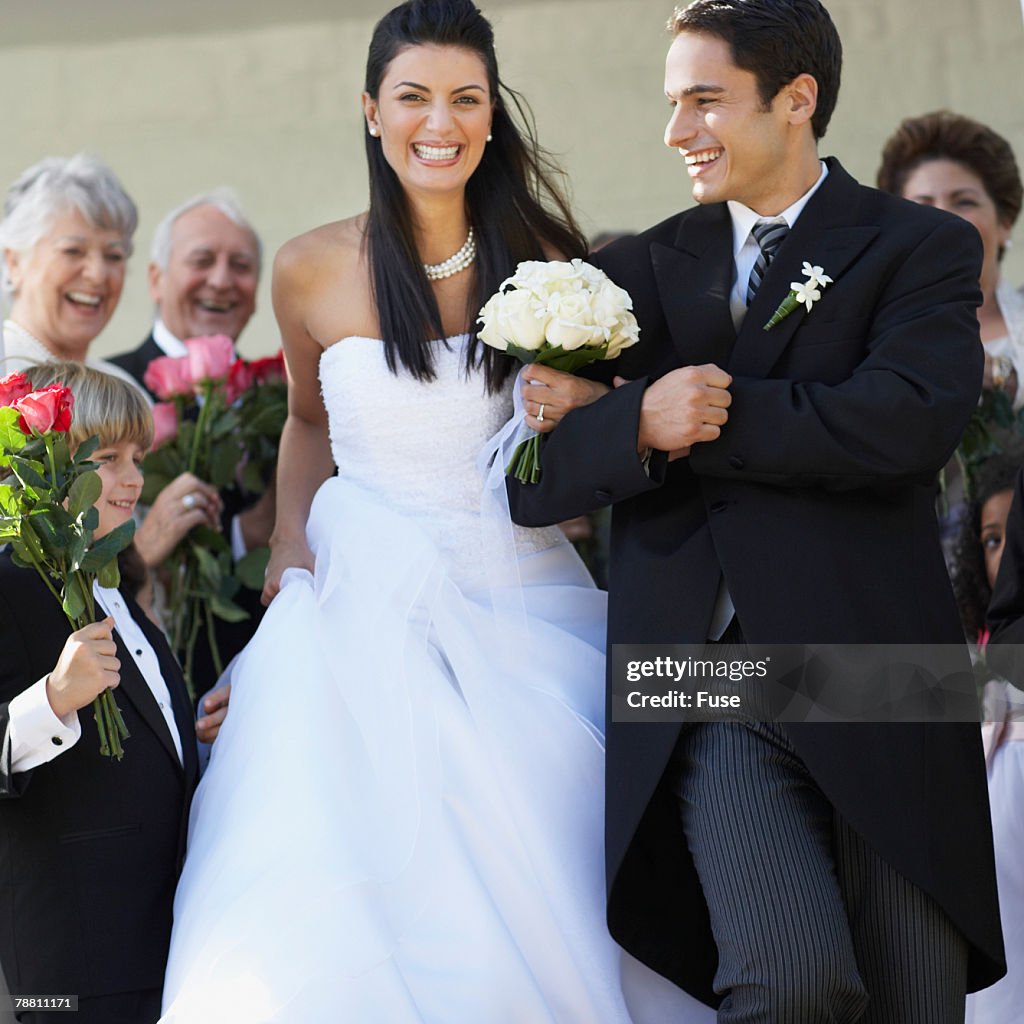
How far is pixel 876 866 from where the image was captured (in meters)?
3.04

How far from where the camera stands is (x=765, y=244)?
3.34 metres

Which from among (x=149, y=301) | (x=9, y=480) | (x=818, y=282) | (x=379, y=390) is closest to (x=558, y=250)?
(x=379, y=390)

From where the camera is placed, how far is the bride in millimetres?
3051

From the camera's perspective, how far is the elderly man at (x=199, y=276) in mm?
5953

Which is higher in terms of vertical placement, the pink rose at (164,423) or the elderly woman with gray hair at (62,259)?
the elderly woman with gray hair at (62,259)

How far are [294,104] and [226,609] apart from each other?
260 centimetres

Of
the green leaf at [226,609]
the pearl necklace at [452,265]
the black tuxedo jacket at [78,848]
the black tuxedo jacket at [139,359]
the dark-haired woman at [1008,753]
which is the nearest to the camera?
the black tuxedo jacket at [78,848]

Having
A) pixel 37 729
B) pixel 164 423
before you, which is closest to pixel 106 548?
pixel 37 729

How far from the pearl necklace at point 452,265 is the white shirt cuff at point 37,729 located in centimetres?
135

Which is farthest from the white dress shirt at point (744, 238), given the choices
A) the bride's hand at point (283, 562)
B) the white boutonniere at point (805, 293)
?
the bride's hand at point (283, 562)

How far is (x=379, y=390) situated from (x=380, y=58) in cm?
75

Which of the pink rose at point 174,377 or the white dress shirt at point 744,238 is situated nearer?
the white dress shirt at point 744,238

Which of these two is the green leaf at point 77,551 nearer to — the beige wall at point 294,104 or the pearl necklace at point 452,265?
the pearl necklace at point 452,265

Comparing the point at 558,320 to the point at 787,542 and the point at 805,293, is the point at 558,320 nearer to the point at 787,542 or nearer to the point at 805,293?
the point at 805,293
